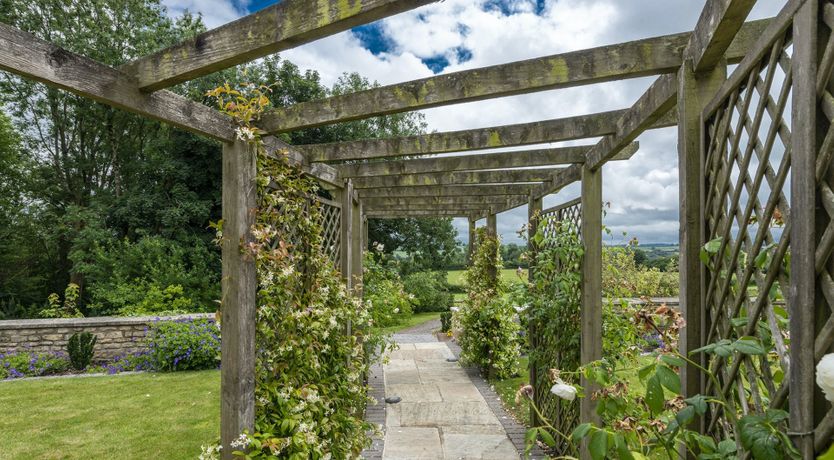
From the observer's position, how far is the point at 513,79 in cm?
191

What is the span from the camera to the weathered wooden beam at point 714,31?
3.85 ft

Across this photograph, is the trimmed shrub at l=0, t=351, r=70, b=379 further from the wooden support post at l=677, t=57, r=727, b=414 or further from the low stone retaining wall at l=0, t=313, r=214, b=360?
the wooden support post at l=677, t=57, r=727, b=414

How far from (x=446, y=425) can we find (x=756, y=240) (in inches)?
142

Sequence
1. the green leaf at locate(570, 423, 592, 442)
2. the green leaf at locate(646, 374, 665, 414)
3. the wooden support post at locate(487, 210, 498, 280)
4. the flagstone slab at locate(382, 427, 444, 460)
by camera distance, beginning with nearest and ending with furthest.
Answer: the green leaf at locate(646, 374, 665, 414) < the green leaf at locate(570, 423, 592, 442) < the flagstone slab at locate(382, 427, 444, 460) < the wooden support post at locate(487, 210, 498, 280)

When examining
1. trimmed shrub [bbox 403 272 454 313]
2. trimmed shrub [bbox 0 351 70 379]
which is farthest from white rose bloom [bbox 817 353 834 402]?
trimmed shrub [bbox 403 272 454 313]

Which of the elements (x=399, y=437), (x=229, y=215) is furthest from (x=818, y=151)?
(x=399, y=437)

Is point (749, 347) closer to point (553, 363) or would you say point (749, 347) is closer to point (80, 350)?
point (553, 363)

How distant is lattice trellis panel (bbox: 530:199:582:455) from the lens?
3.29 metres

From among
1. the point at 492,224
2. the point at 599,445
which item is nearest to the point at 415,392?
the point at 492,224

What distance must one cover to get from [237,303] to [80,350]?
569cm

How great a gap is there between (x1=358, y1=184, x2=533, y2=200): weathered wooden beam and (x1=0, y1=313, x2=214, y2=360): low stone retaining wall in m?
3.49

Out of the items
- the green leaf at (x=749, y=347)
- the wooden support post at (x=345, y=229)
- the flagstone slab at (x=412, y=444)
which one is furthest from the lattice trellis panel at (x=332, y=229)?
the green leaf at (x=749, y=347)

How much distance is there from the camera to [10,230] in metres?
11.3

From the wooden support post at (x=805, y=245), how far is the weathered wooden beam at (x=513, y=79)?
70 cm
